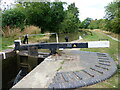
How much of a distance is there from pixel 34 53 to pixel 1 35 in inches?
261

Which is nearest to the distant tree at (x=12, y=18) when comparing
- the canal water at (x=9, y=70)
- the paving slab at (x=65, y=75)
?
the canal water at (x=9, y=70)

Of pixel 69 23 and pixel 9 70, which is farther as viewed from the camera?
pixel 69 23

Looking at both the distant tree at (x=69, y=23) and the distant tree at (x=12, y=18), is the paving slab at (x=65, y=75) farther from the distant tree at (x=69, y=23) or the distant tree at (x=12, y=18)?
the distant tree at (x=69, y=23)

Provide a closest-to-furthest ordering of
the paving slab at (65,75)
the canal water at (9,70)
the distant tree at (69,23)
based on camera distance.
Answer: the paving slab at (65,75)
the canal water at (9,70)
the distant tree at (69,23)

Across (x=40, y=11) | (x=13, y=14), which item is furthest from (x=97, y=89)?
(x=40, y=11)

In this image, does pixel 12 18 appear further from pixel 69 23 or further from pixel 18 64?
pixel 69 23

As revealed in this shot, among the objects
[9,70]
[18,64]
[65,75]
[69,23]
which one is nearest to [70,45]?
[65,75]

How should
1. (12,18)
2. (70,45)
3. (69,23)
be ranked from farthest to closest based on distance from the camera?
(69,23) < (12,18) < (70,45)

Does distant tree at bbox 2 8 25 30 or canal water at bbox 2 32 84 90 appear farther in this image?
distant tree at bbox 2 8 25 30

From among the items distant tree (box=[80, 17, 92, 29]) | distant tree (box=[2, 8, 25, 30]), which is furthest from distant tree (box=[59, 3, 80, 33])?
distant tree (box=[80, 17, 92, 29])

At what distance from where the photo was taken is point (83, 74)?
10.2 feet

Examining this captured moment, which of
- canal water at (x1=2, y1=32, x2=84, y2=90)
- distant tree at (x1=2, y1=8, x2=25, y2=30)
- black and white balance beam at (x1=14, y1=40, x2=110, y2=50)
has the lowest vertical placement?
canal water at (x1=2, y1=32, x2=84, y2=90)

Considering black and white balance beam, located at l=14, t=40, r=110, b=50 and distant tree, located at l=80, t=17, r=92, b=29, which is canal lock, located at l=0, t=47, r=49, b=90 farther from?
distant tree, located at l=80, t=17, r=92, b=29

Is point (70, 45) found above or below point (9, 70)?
above
